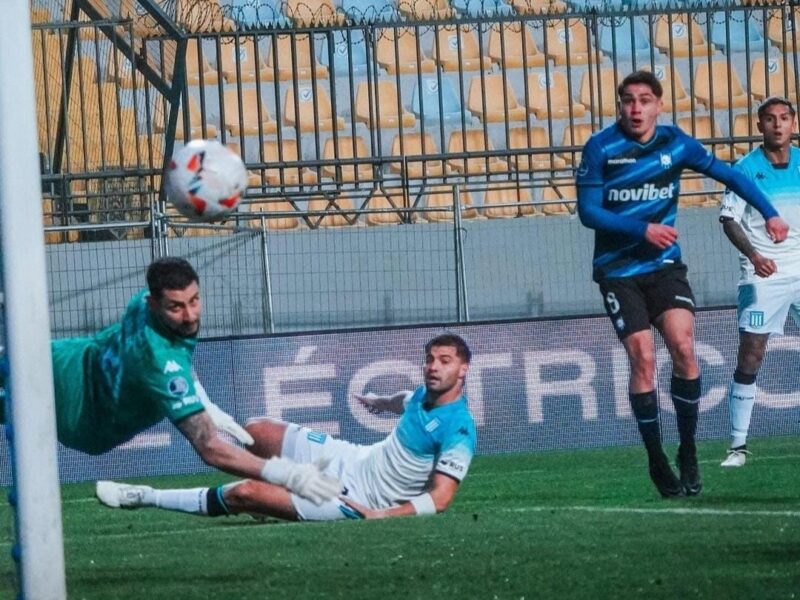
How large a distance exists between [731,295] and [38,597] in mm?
10717

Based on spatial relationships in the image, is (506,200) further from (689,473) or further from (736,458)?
(689,473)

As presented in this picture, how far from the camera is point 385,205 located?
1673 centimetres

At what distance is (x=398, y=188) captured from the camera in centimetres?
1602

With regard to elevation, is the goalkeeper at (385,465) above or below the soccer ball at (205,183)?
below

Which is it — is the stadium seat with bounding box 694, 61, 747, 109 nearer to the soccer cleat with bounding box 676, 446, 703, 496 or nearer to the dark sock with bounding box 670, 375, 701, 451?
the dark sock with bounding box 670, 375, 701, 451

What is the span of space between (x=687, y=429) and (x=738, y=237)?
182 centimetres

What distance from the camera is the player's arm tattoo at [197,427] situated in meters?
6.73

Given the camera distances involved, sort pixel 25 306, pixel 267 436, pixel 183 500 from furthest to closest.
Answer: pixel 267 436
pixel 183 500
pixel 25 306

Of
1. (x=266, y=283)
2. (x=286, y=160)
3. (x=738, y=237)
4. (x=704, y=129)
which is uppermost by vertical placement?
(x=704, y=129)

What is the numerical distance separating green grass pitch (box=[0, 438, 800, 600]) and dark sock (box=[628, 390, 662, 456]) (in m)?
Result: 0.29

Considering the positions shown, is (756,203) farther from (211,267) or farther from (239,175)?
(211,267)

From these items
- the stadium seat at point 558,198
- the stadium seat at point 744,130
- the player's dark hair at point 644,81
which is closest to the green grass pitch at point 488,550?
the player's dark hair at point 644,81

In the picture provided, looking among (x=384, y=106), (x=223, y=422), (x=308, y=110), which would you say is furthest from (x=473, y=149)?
(x=223, y=422)

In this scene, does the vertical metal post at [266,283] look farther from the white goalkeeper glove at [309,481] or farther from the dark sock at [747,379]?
the white goalkeeper glove at [309,481]
